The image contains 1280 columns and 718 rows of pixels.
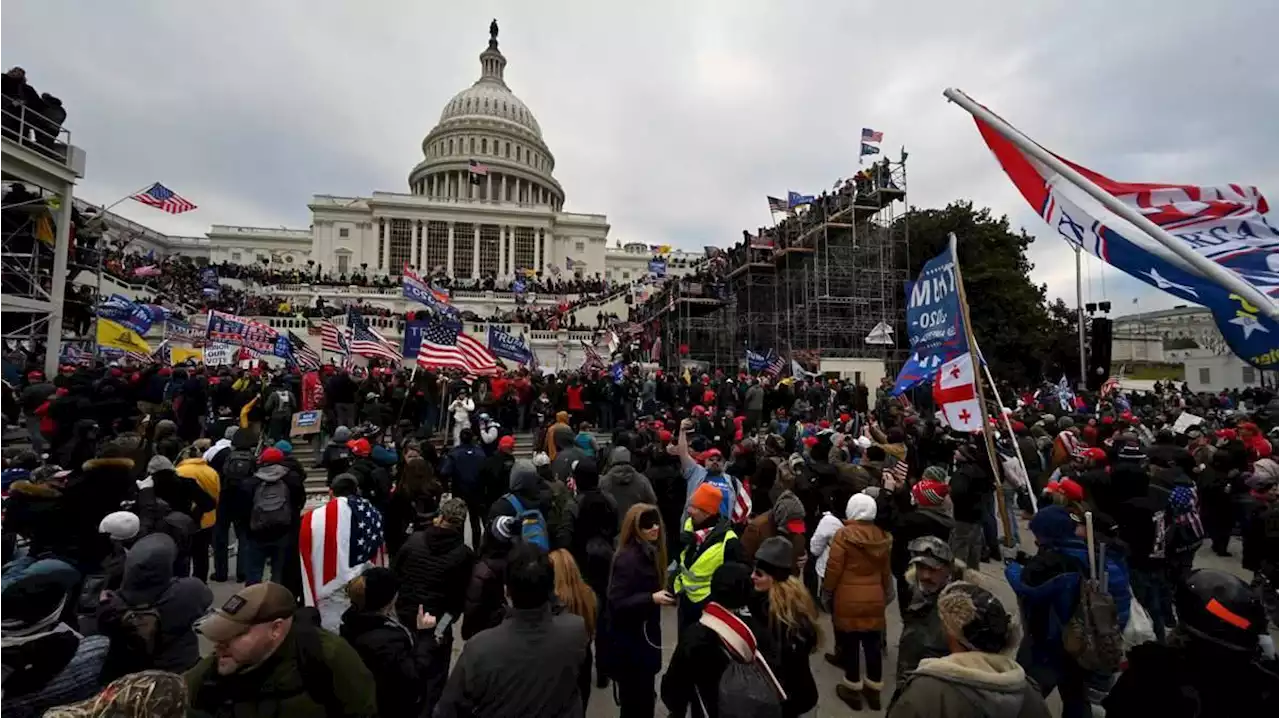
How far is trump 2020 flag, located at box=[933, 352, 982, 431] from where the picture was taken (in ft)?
19.3

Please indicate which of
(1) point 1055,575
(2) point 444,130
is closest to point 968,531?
(1) point 1055,575

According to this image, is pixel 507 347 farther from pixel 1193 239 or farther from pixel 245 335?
pixel 1193 239

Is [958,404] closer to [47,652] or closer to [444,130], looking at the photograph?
[47,652]

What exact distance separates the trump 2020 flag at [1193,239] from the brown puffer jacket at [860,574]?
2248 mm

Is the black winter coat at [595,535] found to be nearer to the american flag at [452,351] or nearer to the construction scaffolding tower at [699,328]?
the american flag at [452,351]

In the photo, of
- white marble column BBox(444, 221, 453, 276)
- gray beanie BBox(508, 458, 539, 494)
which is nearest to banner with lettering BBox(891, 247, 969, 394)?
gray beanie BBox(508, 458, 539, 494)

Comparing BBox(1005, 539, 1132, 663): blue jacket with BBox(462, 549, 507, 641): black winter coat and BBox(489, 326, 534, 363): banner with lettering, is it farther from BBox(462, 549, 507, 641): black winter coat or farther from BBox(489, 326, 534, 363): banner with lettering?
BBox(489, 326, 534, 363): banner with lettering

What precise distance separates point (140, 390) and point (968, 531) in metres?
12.4

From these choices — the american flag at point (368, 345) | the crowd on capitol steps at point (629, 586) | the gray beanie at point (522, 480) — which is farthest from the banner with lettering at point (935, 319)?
the american flag at point (368, 345)

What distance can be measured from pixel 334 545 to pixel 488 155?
76.7 metres

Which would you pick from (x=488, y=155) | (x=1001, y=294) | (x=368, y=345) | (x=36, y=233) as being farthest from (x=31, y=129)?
(x=488, y=155)

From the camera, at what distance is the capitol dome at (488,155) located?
72312mm

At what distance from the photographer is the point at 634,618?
131 inches

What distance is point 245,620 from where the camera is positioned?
197 cm
